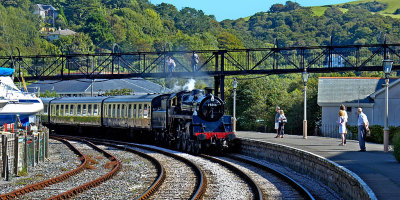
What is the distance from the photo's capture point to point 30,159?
22234mm

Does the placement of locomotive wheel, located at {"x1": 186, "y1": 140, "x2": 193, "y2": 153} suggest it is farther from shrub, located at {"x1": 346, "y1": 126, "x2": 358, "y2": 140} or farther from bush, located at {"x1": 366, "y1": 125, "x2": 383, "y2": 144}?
shrub, located at {"x1": 346, "y1": 126, "x2": 358, "y2": 140}

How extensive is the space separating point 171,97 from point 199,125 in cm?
293

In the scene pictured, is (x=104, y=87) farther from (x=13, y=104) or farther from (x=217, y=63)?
(x=13, y=104)

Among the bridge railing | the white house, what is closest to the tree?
the bridge railing

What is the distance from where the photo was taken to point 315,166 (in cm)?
2044

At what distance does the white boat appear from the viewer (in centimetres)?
3053

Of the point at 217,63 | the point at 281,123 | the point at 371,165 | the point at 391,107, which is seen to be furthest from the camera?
the point at 391,107

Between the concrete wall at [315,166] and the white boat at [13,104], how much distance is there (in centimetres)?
1108

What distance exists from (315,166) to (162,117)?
1318 centimetres

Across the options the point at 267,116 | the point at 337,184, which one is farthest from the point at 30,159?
the point at 267,116

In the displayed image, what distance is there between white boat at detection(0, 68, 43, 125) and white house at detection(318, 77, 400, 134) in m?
20.3

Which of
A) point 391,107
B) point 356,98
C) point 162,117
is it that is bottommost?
point 162,117

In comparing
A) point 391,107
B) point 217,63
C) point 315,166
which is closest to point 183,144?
point 315,166

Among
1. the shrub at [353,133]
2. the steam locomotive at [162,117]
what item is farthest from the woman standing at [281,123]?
the shrub at [353,133]
